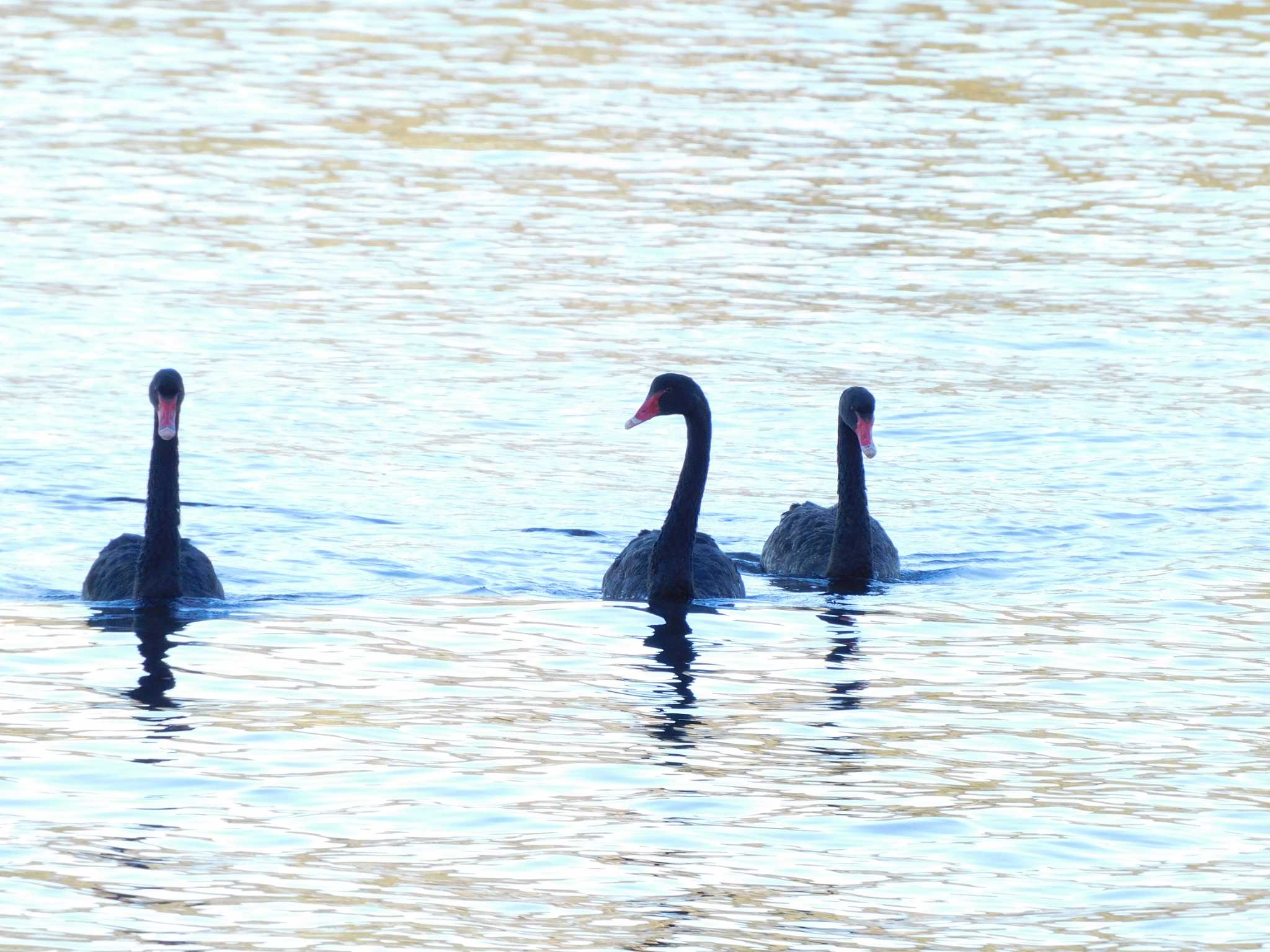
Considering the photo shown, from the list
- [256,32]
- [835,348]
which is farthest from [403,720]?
[256,32]

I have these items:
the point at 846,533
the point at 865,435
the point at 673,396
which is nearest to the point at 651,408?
the point at 673,396

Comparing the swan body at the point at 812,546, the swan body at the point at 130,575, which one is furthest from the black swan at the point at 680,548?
the swan body at the point at 130,575

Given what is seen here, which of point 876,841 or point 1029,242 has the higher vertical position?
point 1029,242

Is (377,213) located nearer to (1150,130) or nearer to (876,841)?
(1150,130)

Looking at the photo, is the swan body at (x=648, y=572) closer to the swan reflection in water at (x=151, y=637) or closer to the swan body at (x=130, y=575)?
the swan body at (x=130, y=575)

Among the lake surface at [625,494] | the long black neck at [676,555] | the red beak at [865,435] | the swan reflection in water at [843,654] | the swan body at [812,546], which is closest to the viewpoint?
the lake surface at [625,494]

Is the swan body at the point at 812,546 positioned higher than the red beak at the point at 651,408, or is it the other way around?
the red beak at the point at 651,408

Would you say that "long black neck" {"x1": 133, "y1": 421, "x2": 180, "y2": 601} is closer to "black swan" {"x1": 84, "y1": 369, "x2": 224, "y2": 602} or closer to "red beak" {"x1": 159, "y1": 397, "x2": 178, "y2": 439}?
"black swan" {"x1": 84, "y1": 369, "x2": 224, "y2": 602}

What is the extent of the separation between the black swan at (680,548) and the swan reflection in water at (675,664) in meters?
0.15

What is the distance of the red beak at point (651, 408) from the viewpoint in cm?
1186

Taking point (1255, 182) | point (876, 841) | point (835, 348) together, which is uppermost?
point (1255, 182)

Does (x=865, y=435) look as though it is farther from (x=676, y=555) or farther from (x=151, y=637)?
(x=151, y=637)

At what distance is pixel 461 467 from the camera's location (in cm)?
1447

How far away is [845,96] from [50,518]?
17397mm
